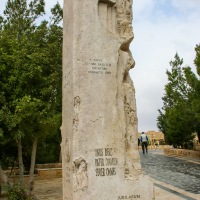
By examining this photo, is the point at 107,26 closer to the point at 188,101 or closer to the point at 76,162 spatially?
the point at 76,162

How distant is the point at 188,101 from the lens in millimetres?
20109

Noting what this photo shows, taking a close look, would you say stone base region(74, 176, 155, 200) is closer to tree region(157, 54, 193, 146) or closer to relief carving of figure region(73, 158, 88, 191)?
relief carving of figure region(73, 158, 88, 191)

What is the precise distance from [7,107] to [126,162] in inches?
244

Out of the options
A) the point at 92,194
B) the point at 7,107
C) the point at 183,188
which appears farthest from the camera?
the point at 183,188

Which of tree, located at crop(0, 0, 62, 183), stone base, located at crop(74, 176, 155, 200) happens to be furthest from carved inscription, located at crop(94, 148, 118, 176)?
tree, located at crop(0, 0, 62, 183)

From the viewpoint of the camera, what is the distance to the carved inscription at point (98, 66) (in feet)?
16.7

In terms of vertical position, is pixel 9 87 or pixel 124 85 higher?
pixel 9 87

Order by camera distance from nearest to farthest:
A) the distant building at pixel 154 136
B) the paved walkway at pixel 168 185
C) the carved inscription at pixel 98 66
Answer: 1. the carved inscription at pixel 98 66
2. the paved walkway at pixel 168 185
3. the distant building at pixel 154 136

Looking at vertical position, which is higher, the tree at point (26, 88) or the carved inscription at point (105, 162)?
the tree at point (26, 88)

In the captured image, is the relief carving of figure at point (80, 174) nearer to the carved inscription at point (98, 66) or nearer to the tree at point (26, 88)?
the carved inscription at point (98, 66)

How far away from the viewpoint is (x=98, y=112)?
504cm

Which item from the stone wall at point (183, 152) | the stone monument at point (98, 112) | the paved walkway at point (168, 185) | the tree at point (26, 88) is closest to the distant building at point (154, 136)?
the stone wall at point (183, 152)

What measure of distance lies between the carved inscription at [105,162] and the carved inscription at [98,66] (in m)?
1.10

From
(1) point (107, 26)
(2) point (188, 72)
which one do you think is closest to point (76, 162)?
(1) point (107, 26)
